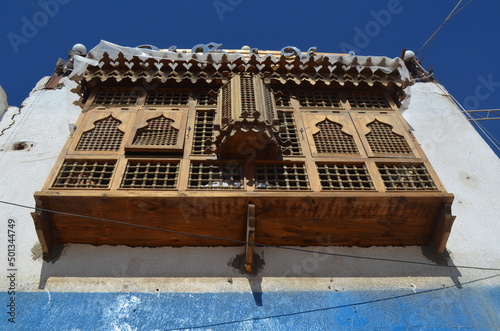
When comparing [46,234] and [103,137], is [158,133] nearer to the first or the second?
[103,137]

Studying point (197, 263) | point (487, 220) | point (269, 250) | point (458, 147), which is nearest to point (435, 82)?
point (458, 147)

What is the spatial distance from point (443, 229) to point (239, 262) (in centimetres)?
341

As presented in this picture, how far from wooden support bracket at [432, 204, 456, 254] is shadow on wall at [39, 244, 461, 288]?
0.24m

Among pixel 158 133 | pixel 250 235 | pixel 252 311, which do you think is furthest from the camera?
pixel 158 133

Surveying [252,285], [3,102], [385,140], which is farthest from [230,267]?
[3,102]

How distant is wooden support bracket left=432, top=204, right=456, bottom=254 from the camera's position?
256 inches

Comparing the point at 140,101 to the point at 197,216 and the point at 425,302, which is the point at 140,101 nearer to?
the point at 197,216

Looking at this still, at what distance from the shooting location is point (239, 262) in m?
6.71

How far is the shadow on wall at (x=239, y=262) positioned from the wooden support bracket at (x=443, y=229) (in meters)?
0.24

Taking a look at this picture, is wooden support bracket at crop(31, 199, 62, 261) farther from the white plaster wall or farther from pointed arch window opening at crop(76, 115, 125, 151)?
pointed arch window opening at crop(76, 115, 125, 151)

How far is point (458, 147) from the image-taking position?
10.4 m

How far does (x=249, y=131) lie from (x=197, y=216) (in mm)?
1681

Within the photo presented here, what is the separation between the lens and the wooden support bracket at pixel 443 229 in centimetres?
650

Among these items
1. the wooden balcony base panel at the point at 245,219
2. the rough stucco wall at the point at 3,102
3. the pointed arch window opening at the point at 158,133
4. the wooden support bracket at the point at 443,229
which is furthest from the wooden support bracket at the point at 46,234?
the wooden support bracket at the point at 443,229
